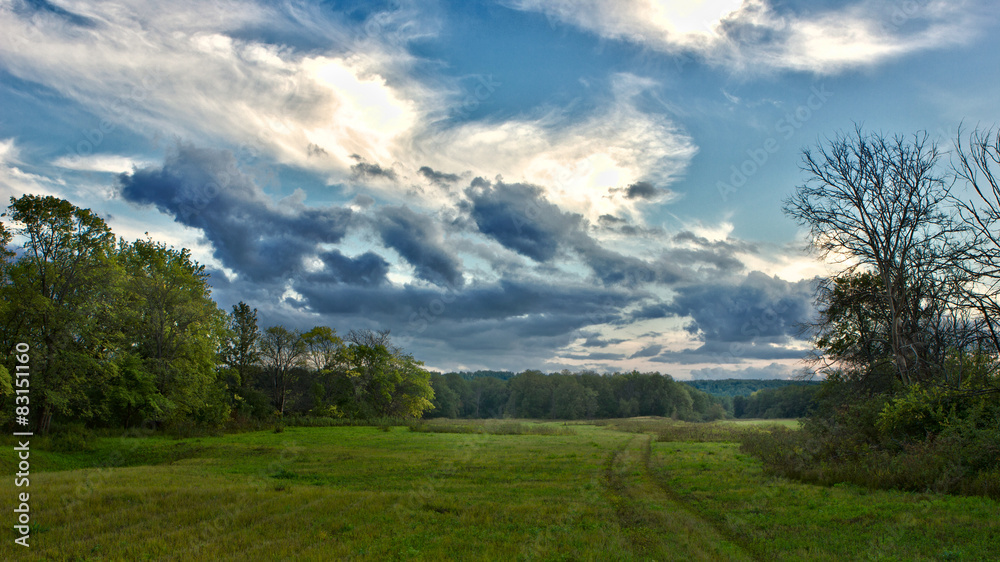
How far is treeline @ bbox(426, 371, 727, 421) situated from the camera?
392ft

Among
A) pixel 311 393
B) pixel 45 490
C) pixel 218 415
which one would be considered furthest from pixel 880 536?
pixel 311 393

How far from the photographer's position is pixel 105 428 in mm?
36344

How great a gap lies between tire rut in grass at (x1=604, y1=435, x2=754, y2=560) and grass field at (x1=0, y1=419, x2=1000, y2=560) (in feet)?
0.20

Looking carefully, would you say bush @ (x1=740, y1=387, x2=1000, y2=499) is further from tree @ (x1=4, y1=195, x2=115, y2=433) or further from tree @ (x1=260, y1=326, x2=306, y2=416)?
tree @ (x1=260, y1=326, x2=306, y2=416)

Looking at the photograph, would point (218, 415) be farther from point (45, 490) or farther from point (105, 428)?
point (45, 490)

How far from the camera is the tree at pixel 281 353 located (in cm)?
6525

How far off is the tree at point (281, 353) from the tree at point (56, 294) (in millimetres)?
31257

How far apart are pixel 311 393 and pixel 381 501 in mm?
A: 58501

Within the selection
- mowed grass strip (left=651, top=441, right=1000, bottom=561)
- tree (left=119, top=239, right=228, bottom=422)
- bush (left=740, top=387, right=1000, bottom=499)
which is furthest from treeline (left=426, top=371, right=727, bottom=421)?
mowed grass strip (left=651, top=441, right=1000, bottom=561)

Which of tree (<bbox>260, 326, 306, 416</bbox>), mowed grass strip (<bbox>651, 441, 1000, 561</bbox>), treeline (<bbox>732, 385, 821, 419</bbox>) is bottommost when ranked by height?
treeline (<bbox>732, 385, 821, 419</bbox>)

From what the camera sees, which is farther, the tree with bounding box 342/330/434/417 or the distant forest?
the tree with bounding box 342/330/434/417

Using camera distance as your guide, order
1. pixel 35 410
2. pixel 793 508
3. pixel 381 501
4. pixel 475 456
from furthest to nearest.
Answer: pixel 35 410 → pixel 475 456 → pixel 381 501 → pixel 793 508

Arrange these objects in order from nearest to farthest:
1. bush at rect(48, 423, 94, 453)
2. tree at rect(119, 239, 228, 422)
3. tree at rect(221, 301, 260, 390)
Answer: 1. bush at rect(48, 423, 94, 453)
2. tree at rect(119, 239, 228, 422)
3. tree at rect(221, 301, 260, 390)

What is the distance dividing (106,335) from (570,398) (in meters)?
101
